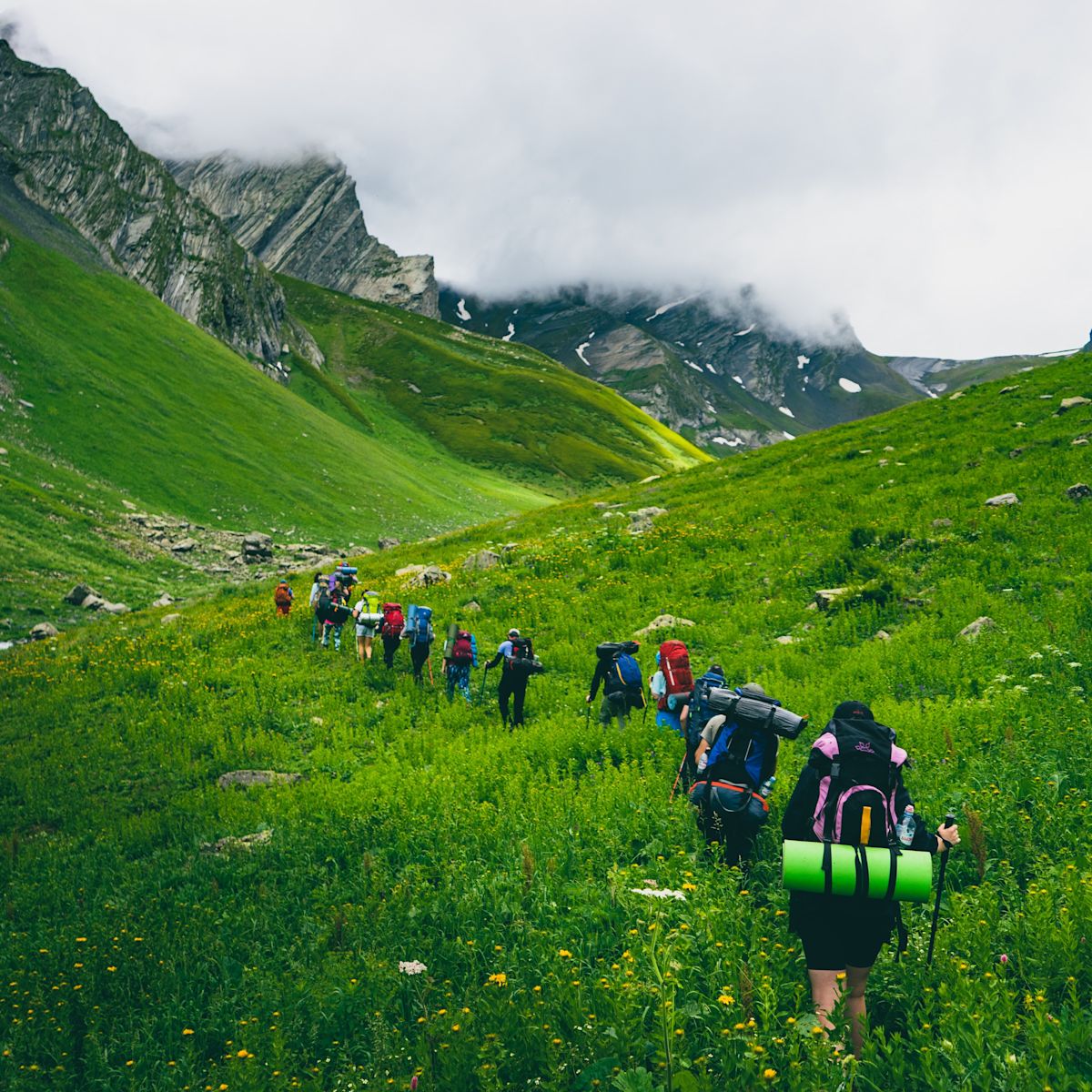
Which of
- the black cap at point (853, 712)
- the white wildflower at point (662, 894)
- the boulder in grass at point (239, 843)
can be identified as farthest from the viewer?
the boulder in grass at point (239, 843)

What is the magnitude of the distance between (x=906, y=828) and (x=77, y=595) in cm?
2909

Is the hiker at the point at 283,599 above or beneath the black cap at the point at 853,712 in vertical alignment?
beneath

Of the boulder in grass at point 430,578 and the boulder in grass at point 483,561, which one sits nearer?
the boulder in grass at point 430,578

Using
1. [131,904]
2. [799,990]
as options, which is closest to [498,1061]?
[799,990]

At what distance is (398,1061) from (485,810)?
3.95 meters

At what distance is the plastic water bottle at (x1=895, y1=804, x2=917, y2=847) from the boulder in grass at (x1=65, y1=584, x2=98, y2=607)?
28704mm

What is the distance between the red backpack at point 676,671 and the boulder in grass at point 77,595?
2463cm

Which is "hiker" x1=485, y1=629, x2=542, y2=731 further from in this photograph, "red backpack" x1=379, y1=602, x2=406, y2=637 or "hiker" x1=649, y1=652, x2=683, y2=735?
"red backpack" x1=379, y1=602, x2=406, y2=637

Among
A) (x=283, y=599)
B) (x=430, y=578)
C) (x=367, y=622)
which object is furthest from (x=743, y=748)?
(x=430, y=578)

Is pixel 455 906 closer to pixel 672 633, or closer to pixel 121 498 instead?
pixel 672 633

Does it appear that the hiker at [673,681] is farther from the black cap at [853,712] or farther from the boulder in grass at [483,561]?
the boulder in grass at [483,561]

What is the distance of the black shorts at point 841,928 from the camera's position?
4.56 metres

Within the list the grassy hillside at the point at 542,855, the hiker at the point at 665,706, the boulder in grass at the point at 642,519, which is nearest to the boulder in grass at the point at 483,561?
the boulder in grass at the point at 642,519

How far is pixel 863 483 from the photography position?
23938 millimetres
